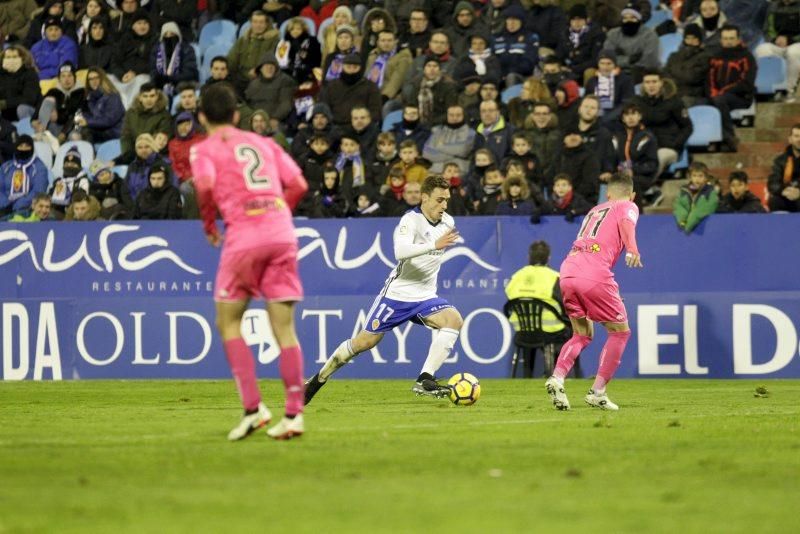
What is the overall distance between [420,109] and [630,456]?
13894mm

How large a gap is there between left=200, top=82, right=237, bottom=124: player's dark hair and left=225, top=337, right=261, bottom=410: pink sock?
1.43m

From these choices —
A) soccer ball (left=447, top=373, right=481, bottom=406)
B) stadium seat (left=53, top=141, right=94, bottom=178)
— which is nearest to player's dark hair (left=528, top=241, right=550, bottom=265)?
soccer ball (left=447, top=373, right=481, bottom=406)

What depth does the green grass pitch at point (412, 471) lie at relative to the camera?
643 centimetres

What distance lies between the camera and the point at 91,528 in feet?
20.4

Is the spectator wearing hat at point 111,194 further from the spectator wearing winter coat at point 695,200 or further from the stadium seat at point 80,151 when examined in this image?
the spectator wearing winter coat at point 695,200

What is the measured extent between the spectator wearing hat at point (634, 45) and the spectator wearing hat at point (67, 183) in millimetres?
8362

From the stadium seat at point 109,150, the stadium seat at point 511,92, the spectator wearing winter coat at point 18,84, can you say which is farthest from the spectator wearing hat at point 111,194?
the stadium seat at point 511,92

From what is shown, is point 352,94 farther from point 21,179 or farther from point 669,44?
point 21,179

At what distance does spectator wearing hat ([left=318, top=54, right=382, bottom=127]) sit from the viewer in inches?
904

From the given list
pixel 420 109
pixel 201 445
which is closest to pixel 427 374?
pixel 201 445

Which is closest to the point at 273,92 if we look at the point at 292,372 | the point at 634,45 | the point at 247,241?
the point at 634,45

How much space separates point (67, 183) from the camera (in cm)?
2291

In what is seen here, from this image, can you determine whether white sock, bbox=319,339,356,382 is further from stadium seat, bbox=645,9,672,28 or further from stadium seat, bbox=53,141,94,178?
stadium seat, bbox=645,9,672,28

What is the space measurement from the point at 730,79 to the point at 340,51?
6198 millimetres
